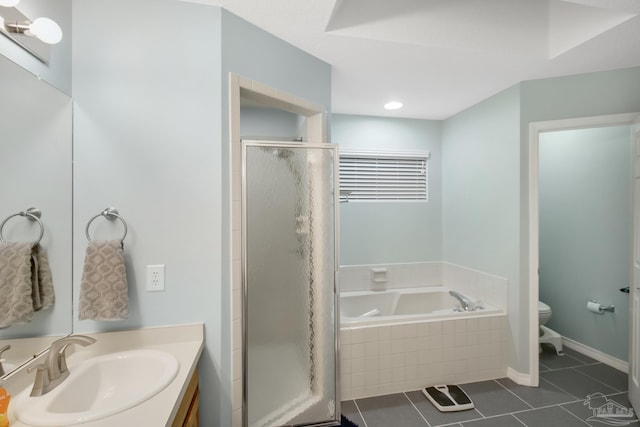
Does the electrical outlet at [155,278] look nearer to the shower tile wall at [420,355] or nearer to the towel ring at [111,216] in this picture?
the towel ring at [111,216]

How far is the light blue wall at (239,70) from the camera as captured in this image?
5.27 ft

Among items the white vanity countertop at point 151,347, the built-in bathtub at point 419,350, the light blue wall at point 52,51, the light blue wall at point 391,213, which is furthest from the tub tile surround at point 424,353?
the light blue wall at point 52,51

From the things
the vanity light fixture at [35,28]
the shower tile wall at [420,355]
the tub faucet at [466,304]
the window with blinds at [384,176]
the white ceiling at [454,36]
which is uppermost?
the white ceiling at [454,36]

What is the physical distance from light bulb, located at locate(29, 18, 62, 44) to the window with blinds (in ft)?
8.06

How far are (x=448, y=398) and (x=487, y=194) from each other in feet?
5.89

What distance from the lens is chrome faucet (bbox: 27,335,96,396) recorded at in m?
1.06

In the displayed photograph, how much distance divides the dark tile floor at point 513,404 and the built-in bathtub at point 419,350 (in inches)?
3.8

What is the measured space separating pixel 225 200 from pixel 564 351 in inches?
145

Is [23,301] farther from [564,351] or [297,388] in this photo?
[564,351]

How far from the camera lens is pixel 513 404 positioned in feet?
7.22

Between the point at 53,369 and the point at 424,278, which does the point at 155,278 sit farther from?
the point at 424,278

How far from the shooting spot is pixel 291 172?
183 centimetres

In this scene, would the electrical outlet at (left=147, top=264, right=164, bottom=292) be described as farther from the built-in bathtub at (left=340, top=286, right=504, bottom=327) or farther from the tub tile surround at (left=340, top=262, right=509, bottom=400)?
the built-in bathtub at (left=340, top=286, right=504, bottom=327)
